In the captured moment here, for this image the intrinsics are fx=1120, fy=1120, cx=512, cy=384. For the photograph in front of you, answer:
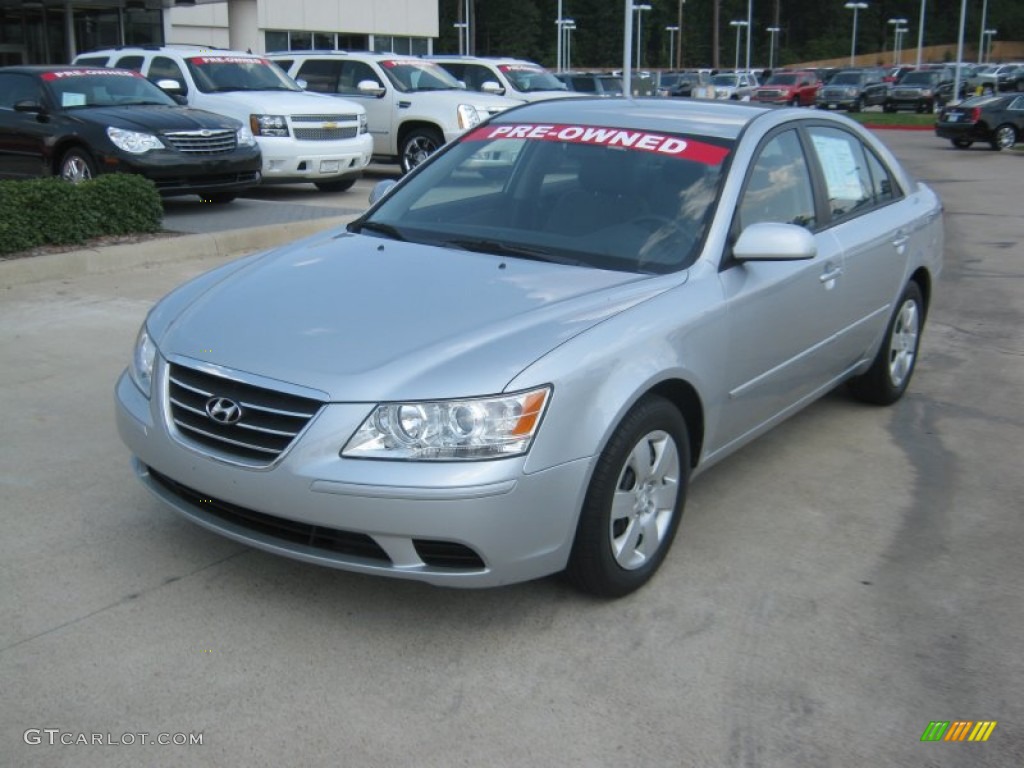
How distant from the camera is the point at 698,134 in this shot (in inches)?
188

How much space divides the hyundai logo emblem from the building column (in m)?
24.4

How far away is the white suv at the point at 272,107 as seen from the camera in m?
13.5

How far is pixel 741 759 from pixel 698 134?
2710 millimetres

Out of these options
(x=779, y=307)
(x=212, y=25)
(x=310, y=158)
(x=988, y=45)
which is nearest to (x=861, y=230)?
(x=779, y=307)

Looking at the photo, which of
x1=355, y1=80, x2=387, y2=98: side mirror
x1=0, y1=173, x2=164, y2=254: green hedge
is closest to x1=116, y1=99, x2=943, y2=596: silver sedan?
x1=0, y1=173, x2=164, y2=254: green hedge

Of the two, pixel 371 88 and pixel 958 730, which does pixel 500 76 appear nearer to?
pixel 371 88

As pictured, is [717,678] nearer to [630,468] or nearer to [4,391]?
[630,468]

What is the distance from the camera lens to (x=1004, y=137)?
91.8 feet

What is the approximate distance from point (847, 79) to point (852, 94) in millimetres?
1966

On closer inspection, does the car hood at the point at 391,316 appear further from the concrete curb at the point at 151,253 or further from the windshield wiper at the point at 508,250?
the concrete curb at the point at 151,253

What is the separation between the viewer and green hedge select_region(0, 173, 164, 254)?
29.3ft

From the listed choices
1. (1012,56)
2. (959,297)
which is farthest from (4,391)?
(1012,56)

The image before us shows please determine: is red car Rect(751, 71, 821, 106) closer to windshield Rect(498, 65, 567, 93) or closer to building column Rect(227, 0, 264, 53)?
building column Rect(227, 0, 264, 53)

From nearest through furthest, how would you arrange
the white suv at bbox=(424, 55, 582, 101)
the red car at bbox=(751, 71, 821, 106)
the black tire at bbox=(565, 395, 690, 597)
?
the black tire at bbox=(565, 395, 690, 597)
the white suv at bbox=(424, 55, 582, 101)
the red car at bbox=(751, 71, 821, 106)
